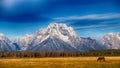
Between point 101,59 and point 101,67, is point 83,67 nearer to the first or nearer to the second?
point 101,67

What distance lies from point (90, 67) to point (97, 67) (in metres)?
1.61

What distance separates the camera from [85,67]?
55312 mm

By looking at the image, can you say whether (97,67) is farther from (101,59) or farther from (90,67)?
(101,59)

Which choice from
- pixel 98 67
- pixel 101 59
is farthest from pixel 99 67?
pixel 101 59

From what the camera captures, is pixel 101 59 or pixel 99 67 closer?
pixel 99 67

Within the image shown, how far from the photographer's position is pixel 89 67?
181ft

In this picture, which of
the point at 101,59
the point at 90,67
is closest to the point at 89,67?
the point at 90,67

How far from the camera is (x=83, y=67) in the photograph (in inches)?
2173

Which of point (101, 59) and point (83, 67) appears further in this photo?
point (101, 59)

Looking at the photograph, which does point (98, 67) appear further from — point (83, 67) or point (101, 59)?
point (101, 59)

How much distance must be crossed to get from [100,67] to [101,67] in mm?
220

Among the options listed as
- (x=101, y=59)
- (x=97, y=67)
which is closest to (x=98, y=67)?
(x=97, y=67)

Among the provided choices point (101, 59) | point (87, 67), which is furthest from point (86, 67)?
point (101, 59)

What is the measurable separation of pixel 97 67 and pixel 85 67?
266 cm
